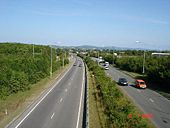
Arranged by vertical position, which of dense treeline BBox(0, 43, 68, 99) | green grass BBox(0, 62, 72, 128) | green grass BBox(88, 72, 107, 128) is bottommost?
green grass BBox(0, 62, 72, 128)

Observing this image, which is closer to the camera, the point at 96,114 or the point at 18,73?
the point at 96,114

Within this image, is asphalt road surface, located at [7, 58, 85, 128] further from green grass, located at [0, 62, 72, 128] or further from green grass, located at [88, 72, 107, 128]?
green grass, located at [88, 72, 107, 128]

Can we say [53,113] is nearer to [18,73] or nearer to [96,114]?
[96,114]

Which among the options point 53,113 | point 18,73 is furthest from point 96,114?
point 18,73

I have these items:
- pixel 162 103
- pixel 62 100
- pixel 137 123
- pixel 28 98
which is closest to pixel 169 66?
pixel 162 103

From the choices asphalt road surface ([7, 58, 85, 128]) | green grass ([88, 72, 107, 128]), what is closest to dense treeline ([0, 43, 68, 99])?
asphalt road surface ([7, 58, 85, 128])

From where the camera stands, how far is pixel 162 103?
35.4m

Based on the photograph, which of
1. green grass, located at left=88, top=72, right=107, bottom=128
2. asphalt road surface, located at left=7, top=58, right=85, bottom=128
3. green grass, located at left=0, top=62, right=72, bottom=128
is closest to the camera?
asphalt road surface, located at left=7, top=58, right=85, bottom=128

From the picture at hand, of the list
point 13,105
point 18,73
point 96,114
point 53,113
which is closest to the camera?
point 96,114

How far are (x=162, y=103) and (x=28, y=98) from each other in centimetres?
1786

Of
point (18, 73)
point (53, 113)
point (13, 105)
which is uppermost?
point (18, 73)

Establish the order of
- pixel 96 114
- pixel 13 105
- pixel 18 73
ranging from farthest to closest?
1. pixel 18 73
2. pixel 13 105
3. pixel 96 114

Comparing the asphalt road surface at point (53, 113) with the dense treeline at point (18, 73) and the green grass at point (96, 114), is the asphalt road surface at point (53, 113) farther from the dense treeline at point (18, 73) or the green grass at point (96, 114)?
the dense treeline at point (18, 73)

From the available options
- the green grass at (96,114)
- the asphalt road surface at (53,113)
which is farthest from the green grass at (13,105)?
the green grass at (96,114)
